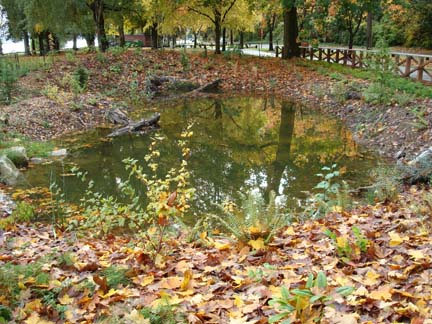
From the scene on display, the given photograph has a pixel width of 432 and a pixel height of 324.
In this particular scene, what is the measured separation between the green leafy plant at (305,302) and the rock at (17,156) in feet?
26.4

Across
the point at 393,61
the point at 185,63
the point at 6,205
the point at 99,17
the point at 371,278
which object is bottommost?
the point at 6,205

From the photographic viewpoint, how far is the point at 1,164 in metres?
8.30

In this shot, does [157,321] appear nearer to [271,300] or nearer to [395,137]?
[271,300]

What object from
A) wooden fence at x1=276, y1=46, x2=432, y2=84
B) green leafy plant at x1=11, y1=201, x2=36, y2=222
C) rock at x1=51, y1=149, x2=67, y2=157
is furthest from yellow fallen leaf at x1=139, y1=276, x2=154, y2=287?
wooden fence at x1=276, y1=46, x2=432, y2=84

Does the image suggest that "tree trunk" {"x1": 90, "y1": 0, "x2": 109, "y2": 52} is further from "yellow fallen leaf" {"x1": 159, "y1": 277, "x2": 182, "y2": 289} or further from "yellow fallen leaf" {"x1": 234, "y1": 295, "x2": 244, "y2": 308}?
"yellow fallen leaf" {"x1": 234, "y1": 295, "x2": 244, "y2": 308}

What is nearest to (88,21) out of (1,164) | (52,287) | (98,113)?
(98,113)

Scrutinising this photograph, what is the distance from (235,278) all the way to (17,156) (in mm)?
7536

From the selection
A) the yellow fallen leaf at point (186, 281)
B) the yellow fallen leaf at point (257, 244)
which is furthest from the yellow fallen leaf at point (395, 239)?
the yellow fallen leaf at point (186, 281)

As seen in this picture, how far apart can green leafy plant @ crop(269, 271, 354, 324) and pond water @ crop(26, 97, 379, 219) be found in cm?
377

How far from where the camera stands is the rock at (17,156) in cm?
934

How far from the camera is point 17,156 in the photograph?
943 cm

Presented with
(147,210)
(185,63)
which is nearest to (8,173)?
(147,210)

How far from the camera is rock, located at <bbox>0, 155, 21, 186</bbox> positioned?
8.22 m

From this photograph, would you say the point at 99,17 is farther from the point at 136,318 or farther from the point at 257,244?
the point at 136,318
